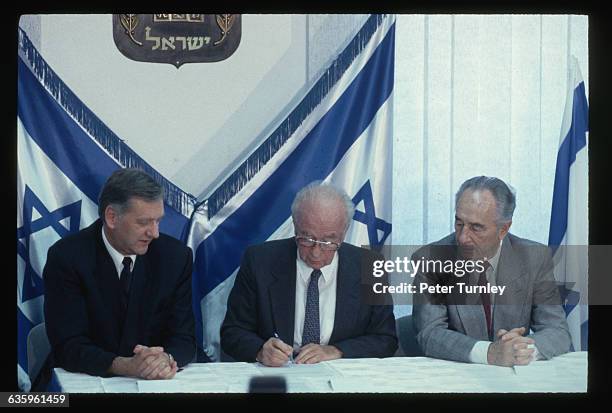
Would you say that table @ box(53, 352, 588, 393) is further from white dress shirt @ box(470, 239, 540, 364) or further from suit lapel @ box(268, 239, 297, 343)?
suit lapel @ box(268, 239, 297, 343)

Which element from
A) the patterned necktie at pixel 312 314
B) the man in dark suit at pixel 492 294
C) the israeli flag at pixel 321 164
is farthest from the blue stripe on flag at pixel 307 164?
the man in dark suit at pixel 492 294

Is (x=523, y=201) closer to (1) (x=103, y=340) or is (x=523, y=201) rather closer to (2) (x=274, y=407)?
(2) (x=274, y=407)

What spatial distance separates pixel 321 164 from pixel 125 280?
3.11ft

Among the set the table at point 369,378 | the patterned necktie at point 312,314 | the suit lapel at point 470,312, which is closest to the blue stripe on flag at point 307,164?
the patterned necktie at point 312,314

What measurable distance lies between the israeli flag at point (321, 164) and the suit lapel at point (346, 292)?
0.10 m

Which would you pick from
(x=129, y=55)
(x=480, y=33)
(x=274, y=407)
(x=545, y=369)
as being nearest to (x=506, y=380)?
(x=545, y=369)

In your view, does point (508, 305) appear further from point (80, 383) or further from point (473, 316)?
point (80, 383)

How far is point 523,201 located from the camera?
3.77 m

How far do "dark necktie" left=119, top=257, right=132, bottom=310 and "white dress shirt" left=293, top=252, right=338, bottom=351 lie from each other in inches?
27.4

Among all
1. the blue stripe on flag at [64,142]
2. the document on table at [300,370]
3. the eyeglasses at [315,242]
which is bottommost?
the document on table at [300,370]

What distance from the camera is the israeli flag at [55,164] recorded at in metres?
3.74

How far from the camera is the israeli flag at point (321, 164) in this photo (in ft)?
12.4

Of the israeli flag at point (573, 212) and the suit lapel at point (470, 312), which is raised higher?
the israeli flag at point (573, 212)

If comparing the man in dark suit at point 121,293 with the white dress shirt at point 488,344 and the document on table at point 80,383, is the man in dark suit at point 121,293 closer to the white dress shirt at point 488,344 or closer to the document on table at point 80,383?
the document on table at point 80,383
